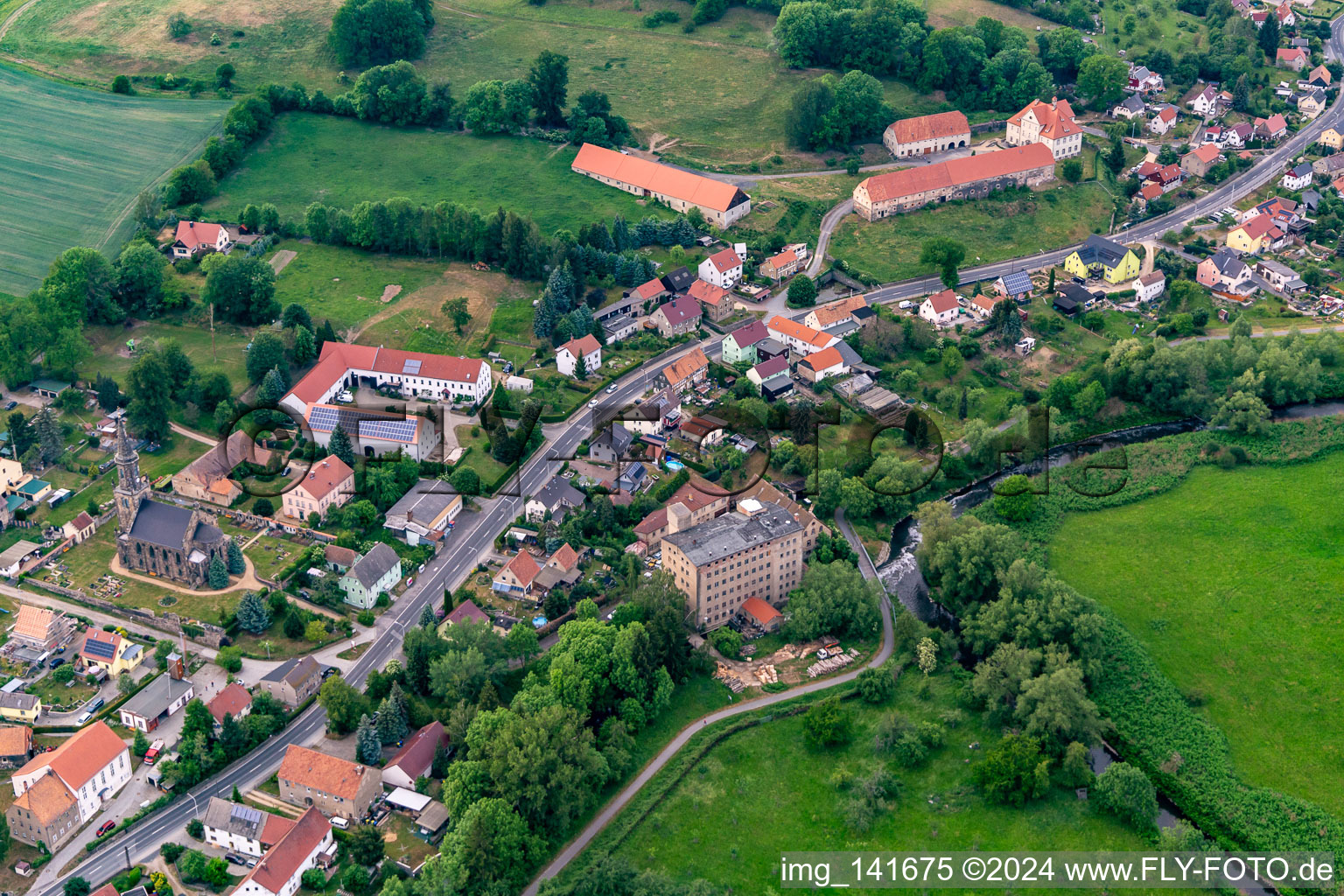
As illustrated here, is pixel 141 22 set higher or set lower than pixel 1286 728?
higher

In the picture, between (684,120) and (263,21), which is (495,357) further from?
(263,21)

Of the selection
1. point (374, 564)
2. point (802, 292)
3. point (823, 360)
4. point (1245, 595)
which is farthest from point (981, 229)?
point (374, 564)

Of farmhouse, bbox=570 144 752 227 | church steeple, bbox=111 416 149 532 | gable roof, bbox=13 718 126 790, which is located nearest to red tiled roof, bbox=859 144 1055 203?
farmhouse, bbox=570 144 752 227

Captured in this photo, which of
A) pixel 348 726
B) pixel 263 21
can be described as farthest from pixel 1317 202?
pixel 263 21

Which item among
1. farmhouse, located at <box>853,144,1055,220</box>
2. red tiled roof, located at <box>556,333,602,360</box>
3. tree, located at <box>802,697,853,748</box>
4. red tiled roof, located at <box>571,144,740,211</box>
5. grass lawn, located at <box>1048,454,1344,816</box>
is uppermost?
red tiled roof, located at <box>571,144,740,211</box>

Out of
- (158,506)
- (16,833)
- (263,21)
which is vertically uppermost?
(263,21)

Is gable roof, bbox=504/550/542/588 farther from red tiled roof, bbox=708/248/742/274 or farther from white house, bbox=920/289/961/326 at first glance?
white house, bbox=920/289/961/326

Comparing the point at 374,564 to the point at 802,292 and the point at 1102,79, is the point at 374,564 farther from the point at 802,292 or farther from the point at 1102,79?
the point at 1102,79

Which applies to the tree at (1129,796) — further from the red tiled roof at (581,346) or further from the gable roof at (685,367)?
the red tiled roof at (581,346)
